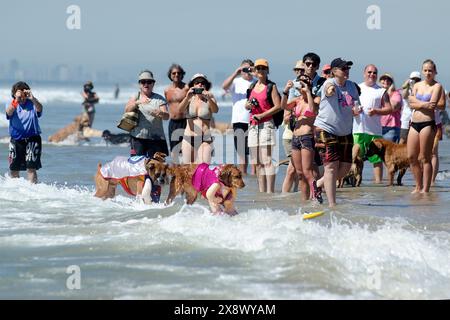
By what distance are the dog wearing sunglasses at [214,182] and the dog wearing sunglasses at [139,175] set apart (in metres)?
0.15

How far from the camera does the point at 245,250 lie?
28.1 feet

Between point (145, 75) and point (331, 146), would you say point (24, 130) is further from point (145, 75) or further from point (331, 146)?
point (331, 146)

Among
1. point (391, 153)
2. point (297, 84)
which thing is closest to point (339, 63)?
point (297, 84)

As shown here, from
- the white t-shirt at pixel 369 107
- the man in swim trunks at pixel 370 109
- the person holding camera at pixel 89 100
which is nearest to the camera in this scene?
the man in swim trunks at pixel 370 109

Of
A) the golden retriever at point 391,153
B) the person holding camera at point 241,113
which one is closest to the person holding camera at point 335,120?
the golden retriever at point 391,153

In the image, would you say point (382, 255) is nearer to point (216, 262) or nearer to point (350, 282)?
point (350, 282)

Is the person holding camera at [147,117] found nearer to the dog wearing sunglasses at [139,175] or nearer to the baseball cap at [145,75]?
the baseball cap at [145,75]

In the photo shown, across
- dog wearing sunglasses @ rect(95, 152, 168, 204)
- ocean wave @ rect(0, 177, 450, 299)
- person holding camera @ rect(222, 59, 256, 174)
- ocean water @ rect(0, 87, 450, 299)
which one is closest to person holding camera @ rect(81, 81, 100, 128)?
person holding camera @ rect(222, 59, 256, 174)

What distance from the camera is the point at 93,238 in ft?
30.5

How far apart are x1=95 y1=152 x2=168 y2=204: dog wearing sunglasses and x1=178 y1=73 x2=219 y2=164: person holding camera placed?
5.22 ft

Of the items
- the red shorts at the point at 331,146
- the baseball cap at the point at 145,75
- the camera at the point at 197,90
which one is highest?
the baseball cap at the point at 145,75

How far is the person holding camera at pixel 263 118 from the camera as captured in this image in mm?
12648

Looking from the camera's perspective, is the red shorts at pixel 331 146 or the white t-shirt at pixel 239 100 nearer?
the red shorts at pixel 331 146

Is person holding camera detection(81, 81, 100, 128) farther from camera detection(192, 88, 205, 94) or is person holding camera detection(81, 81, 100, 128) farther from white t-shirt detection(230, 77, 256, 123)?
camera detection(192, 88, 205, 94)
